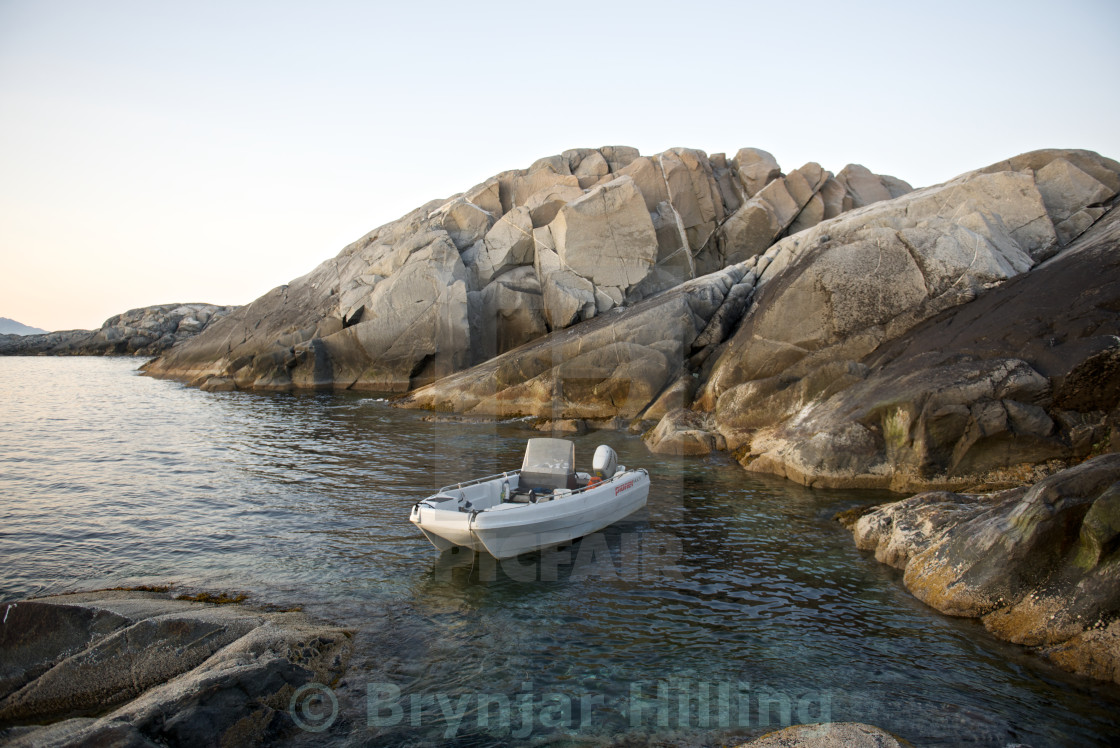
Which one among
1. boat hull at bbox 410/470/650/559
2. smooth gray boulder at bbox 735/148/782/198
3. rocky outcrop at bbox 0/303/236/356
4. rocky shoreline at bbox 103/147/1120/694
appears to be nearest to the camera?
rocky shoreline at bbox 103/147/1120/694

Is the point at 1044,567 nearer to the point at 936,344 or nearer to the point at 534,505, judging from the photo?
the point at 534,505

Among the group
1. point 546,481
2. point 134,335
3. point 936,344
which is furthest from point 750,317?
point 134,335

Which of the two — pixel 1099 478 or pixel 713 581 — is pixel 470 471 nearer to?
pixel 713 581

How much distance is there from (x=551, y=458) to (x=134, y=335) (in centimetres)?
8797

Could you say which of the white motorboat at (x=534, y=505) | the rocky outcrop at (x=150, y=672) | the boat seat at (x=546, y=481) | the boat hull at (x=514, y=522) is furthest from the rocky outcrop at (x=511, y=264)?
the rocky outcrop at (x=150, y=672)

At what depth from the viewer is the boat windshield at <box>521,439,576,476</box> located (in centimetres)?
1415

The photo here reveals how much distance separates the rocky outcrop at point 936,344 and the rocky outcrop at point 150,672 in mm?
13862

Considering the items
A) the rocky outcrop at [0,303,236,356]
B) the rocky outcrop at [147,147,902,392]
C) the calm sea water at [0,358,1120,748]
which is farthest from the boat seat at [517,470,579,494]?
the rocky outcrop at [0,303,236,356]

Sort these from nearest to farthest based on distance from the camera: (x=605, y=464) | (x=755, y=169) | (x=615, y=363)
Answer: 1. (x=605, y=464)
2. (x=615, y=363)
3. (x=755, y=169)

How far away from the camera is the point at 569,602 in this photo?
10.2 m

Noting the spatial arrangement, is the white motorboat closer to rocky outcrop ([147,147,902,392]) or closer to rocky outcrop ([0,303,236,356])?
rocky outcrop ([147,147,902,392])

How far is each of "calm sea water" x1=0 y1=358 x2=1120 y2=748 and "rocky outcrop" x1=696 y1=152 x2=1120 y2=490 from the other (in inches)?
72.4

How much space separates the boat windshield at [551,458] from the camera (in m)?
14.1

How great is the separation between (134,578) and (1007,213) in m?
27.6
